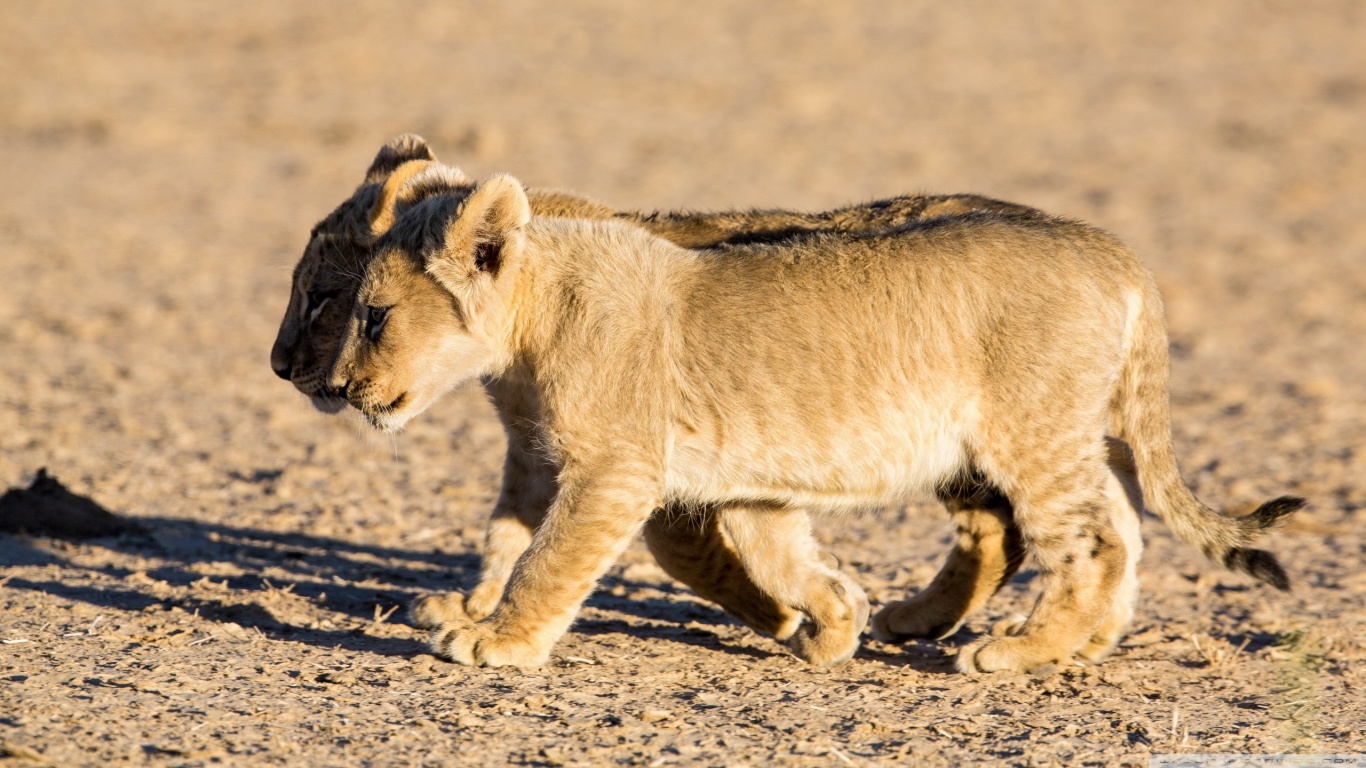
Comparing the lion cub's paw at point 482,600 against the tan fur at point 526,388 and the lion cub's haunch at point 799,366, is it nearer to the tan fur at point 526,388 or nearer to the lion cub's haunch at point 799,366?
the tan fur at point 526,388

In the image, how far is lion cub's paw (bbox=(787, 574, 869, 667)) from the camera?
6.14m

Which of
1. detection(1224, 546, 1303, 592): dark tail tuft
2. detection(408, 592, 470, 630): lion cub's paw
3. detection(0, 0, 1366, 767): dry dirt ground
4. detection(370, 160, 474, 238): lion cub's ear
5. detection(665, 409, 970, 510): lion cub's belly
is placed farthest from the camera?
detection(370, 160, 474, 238): lion cub's ear

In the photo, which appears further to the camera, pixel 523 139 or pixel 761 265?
pixel 523 139

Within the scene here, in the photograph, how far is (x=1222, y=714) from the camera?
18.4ft

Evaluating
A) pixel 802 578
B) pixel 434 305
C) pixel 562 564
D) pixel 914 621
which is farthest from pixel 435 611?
pixel 914 621

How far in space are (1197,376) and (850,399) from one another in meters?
6.97

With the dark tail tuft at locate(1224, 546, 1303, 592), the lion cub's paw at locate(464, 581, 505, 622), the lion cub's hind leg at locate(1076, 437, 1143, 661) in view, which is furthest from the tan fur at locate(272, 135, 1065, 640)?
the dark tail tuft at locate(1224, 546, 1303, 592)

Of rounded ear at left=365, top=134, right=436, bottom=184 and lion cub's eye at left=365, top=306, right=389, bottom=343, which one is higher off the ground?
rounded ear at left=365, top=134, right=436, bottom=184

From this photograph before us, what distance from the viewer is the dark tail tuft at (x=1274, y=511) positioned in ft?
20.3

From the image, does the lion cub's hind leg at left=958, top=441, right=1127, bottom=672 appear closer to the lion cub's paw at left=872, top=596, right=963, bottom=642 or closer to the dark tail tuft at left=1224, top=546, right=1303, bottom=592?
the lion cub's paw at left=872, top=596, right=963, bottom=642

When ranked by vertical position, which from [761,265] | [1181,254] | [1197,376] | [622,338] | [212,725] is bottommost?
[212,725]

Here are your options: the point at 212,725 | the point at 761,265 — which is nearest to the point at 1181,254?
the point at 761,265

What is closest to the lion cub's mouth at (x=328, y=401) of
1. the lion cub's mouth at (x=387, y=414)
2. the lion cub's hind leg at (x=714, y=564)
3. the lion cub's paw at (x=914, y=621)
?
the lion cub's mouth at (x=387, y=414)

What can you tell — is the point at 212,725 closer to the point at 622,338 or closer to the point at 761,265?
the point at 622,338
